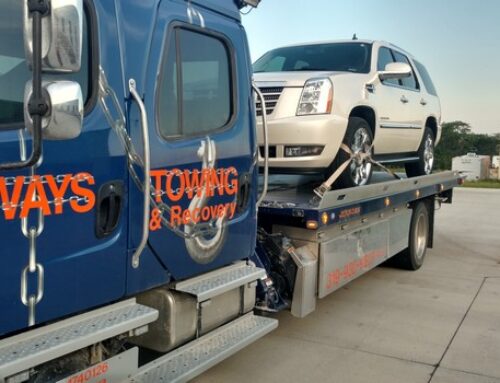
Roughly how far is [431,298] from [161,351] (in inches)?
163

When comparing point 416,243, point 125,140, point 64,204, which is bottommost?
point 416,243

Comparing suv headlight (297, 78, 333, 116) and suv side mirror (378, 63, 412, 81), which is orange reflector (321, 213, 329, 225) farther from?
suv side mirror (378, 63, 412, 81)

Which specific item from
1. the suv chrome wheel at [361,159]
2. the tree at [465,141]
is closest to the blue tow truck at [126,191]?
the suv chrome wheel at [361,159]

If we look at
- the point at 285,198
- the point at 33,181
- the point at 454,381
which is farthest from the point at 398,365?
the point at 33,181

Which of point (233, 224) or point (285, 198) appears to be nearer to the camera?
point (233, 224)

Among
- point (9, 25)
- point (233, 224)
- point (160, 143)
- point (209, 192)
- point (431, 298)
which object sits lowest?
point (431, 298)

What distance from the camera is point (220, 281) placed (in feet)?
11.3

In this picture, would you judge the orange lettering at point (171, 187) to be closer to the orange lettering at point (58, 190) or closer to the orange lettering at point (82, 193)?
the orange lettering at point (82, 193)

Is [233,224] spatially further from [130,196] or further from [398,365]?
[398,365]

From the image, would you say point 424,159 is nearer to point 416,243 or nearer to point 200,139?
point 416,243

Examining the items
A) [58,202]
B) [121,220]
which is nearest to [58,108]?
[58,202]

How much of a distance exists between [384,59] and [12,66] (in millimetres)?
5172

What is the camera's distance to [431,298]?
6.40 meters

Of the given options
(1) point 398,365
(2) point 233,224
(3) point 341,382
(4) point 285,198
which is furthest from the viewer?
(4) point 285,198
